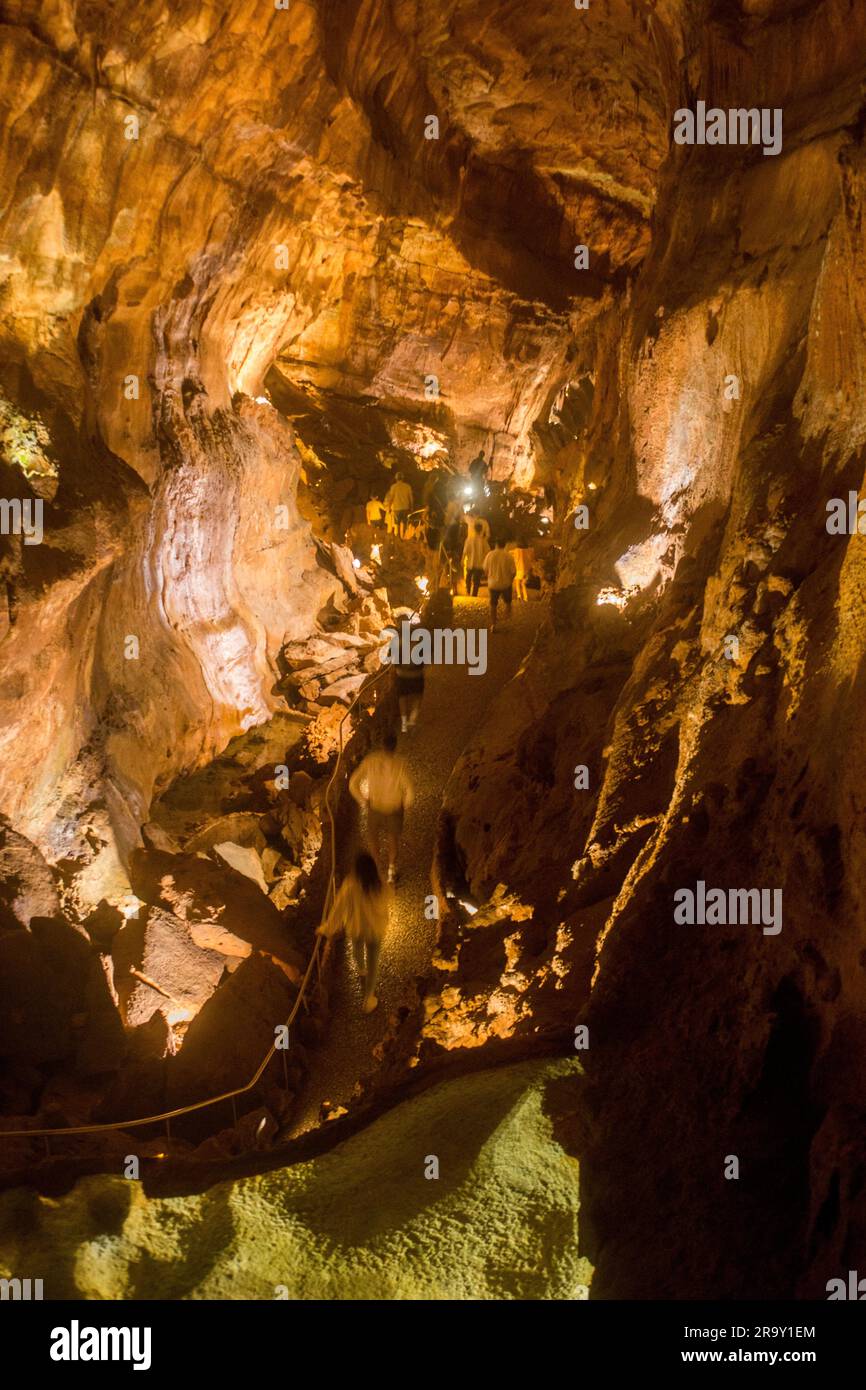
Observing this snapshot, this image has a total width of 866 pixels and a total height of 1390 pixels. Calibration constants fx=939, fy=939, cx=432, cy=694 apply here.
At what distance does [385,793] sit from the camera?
11.2 meters

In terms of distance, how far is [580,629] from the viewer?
30.6 feet

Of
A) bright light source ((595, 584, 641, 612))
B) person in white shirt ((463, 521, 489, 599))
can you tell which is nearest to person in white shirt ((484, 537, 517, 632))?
person in white shirt ((463, 521, 489, 599))

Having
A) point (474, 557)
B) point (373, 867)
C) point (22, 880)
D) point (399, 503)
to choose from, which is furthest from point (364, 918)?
point (399, 503)

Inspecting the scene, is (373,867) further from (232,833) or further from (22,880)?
(22,880)

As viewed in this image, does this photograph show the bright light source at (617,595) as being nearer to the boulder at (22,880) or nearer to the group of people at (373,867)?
the group of people at (373,867)

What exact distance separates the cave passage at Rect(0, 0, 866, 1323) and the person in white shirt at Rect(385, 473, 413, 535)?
0.22 m

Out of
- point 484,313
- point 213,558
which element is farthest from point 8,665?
point 484,313

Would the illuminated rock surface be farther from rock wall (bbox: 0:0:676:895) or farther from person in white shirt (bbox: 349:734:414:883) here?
person in white shirt (bbox: 349:734:414:883)

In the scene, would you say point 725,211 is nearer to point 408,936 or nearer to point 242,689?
point 408,936

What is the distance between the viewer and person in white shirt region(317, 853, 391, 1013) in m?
9.48

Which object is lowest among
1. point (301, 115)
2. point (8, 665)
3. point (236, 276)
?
point (8, 665)

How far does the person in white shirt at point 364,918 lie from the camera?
9477 mm

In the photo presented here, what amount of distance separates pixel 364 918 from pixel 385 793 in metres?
1.70

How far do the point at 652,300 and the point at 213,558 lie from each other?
6118 millimetres
